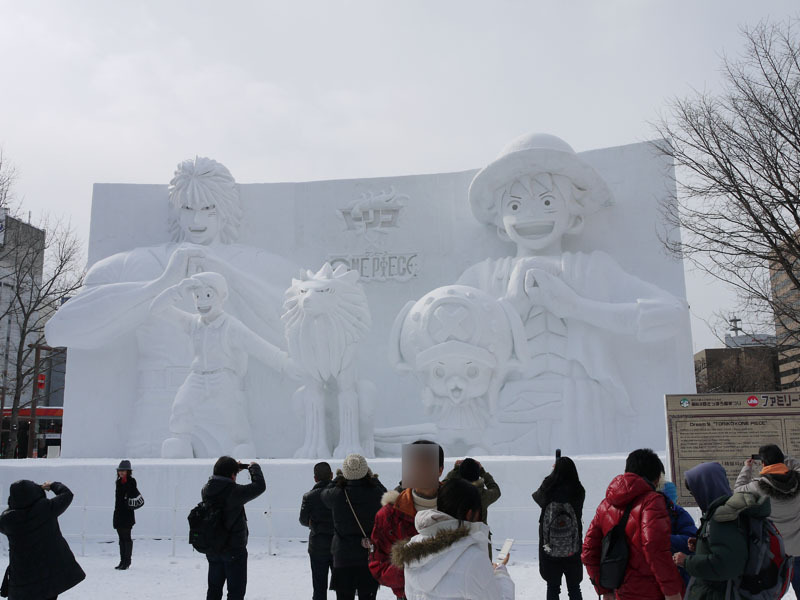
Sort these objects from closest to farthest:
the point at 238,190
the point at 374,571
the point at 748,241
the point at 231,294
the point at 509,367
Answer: the point at 374,571 < the point at 748,241 < the point at 509,367 < the point at 231,294 < the point at 238,190

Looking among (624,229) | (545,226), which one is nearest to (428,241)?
(545,226)

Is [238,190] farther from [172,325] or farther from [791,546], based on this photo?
[791,546]

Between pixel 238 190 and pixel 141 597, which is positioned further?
pixel 238 190

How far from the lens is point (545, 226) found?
9539 millimetres

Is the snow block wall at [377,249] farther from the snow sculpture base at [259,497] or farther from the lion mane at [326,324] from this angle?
the snow sculpture base at [259,497]

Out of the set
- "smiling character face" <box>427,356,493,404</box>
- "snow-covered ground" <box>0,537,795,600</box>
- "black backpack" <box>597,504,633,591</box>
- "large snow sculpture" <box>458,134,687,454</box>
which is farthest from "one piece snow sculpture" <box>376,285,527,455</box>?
"black backpack" <box>597,504,633,591</box>

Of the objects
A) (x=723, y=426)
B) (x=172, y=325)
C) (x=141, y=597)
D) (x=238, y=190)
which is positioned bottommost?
(x=141, y=597)

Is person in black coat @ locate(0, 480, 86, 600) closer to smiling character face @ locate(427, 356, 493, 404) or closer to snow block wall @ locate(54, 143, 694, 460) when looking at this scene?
smiling character face @ locate(427, 356, 493, 404)

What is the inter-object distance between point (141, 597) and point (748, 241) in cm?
599

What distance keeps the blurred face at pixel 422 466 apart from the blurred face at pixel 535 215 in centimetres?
698

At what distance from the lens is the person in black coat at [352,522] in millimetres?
3588

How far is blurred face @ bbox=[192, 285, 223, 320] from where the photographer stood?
9023 mm

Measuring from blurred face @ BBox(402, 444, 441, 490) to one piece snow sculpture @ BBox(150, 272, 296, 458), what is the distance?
20.2 feet

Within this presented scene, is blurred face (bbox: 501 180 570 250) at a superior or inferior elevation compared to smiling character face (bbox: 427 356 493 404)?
superior
